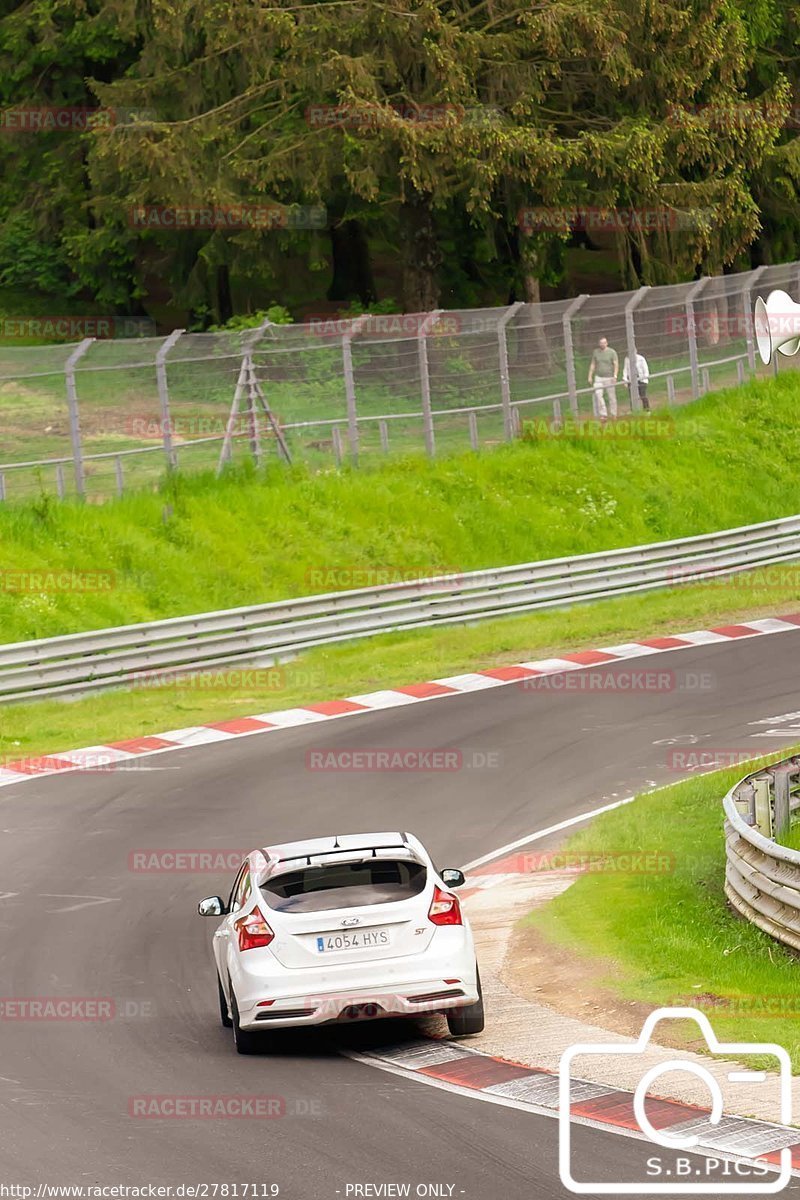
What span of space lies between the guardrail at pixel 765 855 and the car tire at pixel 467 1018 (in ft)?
8.62

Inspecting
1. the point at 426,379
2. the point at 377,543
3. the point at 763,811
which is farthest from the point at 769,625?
the point at 763,811

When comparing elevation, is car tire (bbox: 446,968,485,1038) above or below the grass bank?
below

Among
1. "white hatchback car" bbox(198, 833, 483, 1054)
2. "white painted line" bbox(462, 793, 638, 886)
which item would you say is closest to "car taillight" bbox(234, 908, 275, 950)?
"white hatchback car" bbox(198, 833, 483, 1054)

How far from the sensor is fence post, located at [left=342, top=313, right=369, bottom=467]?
99.6 feet

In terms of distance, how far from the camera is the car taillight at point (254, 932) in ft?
37.3

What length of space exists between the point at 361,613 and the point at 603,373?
10.3 metres

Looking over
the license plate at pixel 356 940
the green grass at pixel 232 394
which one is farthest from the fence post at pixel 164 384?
the license plate at pixel 356 940

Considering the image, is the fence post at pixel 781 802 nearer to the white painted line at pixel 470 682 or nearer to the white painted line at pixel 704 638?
the white painted line at pixel 470 682

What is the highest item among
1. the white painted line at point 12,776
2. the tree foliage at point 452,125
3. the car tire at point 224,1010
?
the tree foliage at point 452,125

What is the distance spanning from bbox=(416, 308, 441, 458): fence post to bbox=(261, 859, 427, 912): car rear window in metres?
20.7

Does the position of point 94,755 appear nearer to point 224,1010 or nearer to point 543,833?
point 543,833

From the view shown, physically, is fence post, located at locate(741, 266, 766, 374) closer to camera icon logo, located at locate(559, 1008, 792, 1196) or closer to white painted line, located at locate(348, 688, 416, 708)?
white painted line, located at locate(348, 688, 416, 708)

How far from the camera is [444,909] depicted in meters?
11.5

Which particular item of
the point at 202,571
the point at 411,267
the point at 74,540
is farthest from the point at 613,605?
the point at 411,267
